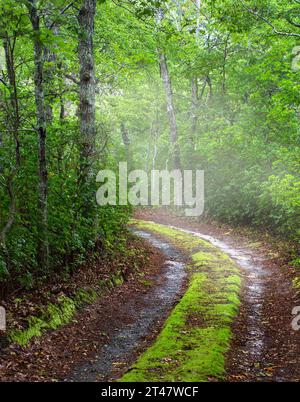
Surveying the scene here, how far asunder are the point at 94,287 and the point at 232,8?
418 inches

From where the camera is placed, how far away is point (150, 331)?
32.7ft

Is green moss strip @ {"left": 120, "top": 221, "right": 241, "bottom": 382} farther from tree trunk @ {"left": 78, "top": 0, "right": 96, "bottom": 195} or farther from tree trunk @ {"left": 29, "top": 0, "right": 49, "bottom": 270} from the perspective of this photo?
tree trunk @ {"left": 78, "top": 0, "right": 96, "bottom": 195}

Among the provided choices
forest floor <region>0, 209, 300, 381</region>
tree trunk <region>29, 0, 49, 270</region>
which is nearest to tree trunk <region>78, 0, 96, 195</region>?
tree trunk <region>29, 0, 49, 270</region>

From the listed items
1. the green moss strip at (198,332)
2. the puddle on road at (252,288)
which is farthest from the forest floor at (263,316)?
the green moss strip at (198,332)

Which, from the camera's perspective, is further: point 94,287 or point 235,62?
point 235,62

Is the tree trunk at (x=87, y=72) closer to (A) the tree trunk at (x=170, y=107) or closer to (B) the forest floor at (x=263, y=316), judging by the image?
(B) the forest floor at (x=263, y=316)

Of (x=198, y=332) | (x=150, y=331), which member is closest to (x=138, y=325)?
(x=150, y=331)

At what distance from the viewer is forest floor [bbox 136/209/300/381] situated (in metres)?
7.85

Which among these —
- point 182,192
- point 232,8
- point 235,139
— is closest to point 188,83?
point 182,192

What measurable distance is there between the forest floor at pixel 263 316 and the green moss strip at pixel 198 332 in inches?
11.4

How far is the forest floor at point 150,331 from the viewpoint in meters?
7.55

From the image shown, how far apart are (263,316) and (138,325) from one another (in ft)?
11.3

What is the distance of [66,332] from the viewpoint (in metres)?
9.18

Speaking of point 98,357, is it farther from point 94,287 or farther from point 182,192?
point 182,192
